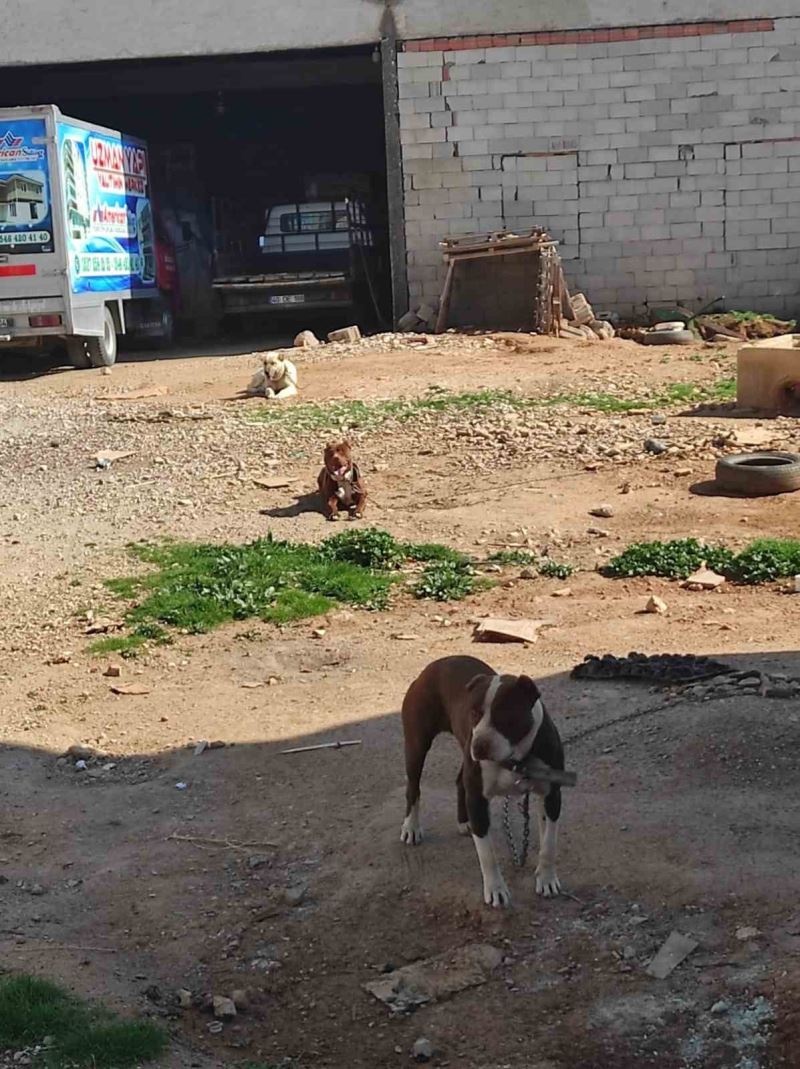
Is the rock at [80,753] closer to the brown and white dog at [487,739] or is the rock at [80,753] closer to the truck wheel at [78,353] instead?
the brown and white dog at [487,739]

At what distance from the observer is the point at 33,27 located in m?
22.0

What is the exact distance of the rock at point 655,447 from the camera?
482 inches

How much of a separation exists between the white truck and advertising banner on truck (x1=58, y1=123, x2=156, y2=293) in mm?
14

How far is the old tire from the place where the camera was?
10781 millimetres

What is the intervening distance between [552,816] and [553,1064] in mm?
908

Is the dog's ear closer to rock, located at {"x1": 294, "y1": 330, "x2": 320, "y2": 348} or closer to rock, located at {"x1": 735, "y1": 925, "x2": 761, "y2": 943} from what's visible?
rock, located at {"x1": 735, "y1": 925, "x2": 761, "y2": 943}

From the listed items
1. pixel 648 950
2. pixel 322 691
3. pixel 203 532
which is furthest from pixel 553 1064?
pixel 203 532

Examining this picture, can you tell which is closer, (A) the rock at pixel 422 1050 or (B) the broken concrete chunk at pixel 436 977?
(A) the rock at pixel 422 1050

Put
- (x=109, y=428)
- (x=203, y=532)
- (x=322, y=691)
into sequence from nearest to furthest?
(x=322, y=691) < (x=203, y=532) < (x=109, y=428)

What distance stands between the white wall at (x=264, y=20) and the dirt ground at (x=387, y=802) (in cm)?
1132

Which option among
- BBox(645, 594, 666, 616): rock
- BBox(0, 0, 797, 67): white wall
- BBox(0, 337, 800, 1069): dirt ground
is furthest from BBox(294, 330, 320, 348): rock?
BBox(645, 594, 666, 616): rock

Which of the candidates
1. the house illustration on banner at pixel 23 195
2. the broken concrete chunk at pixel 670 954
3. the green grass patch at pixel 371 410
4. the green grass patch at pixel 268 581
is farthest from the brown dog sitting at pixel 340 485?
the house illustration on banner at pixel 23 195

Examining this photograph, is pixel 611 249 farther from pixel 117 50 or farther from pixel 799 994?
pixel 799 994

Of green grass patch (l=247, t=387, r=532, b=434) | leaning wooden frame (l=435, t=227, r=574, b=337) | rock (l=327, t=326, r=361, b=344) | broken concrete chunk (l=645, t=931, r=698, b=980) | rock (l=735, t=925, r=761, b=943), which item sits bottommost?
broken concrete chunk (l=645, t=931, r=698, b=980)
